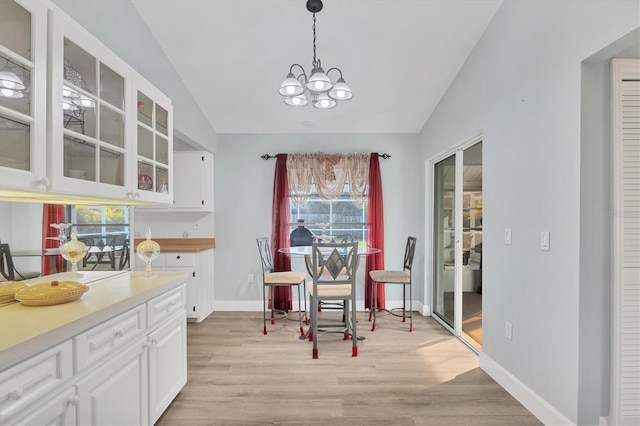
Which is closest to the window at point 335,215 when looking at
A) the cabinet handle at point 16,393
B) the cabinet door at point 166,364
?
the cabinet door at point 166,364

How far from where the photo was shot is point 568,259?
1.82 m

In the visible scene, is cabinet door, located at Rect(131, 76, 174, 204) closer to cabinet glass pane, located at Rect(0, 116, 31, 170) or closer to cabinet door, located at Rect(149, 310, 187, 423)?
cabinet glass pane, located at Rect(0, 116, 31, 170)

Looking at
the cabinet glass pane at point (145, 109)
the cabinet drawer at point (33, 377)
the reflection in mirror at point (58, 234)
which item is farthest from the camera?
the cabinet glass pane at point (145, 109)

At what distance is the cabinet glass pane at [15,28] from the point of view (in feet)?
4.11

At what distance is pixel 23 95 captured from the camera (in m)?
1.33

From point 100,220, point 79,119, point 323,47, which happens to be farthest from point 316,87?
point 100,220

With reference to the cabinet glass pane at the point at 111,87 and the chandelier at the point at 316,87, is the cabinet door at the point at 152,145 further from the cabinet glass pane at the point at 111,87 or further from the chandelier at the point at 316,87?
the chandelier at the point at 316,87

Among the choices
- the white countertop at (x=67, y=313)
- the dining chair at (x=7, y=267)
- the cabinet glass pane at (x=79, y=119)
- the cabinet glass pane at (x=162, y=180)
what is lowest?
the white countertop at (x=67, y=313)

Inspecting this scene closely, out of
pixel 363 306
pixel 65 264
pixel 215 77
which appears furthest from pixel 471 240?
pixel 65 264

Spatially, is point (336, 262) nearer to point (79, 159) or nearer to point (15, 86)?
point (79, 159)

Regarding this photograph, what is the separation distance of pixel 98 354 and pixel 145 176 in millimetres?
A: 1255

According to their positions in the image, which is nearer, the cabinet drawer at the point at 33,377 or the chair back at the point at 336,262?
the cabinet drawer at the point at 33,377

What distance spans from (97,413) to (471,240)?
10.7ft

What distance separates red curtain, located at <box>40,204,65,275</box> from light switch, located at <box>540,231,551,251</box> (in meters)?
2.92
